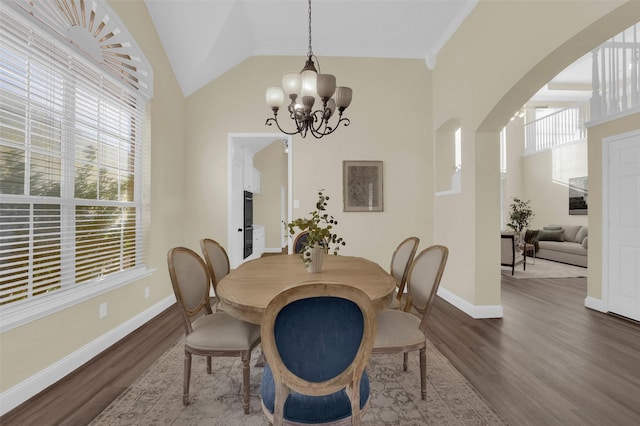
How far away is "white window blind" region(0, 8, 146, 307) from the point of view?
180 cm

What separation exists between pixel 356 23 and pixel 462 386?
3.98 m

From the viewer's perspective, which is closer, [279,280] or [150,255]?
[279,280]

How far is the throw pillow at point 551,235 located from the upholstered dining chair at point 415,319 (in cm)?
730

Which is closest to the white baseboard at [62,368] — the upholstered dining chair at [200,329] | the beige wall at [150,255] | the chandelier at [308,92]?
the beige wall at [150,255]

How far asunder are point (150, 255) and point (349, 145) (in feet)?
9.63

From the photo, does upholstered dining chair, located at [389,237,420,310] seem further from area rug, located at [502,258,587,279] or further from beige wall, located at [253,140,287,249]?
beige wall, located at [253,140,287,249]

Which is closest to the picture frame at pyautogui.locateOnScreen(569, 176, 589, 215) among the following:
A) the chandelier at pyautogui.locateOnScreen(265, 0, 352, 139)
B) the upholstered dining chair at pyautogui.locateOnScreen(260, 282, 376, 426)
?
the chandelier at pyautogui.locateOnScreen(265, 0, 352, 139)

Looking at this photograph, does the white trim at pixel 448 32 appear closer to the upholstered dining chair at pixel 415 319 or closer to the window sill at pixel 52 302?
the upholstered dining chair at pixel 415 319

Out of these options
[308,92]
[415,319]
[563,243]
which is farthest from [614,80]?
[563,243]

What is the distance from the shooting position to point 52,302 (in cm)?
205

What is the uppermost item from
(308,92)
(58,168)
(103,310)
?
(308,92)

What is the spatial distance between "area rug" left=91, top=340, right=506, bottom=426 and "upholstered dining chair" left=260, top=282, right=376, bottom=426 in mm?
713

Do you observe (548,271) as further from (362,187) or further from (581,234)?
(362,187)

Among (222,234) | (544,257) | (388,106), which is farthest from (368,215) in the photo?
(544,257)
